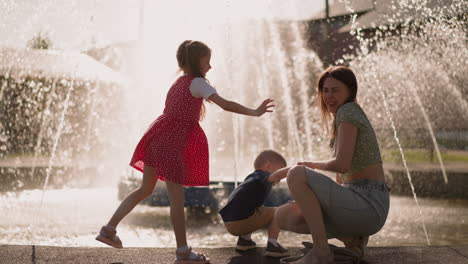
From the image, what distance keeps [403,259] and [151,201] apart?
419 cm

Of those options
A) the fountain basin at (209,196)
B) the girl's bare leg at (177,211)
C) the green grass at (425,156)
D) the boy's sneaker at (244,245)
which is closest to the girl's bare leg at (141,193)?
the girl's bare leg at (177,211)

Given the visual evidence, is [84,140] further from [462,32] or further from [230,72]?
[462,32]

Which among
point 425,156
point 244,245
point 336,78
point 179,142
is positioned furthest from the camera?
point 425,156

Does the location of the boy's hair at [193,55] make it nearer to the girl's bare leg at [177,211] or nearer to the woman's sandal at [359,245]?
the girl's bare leg at [177,211]

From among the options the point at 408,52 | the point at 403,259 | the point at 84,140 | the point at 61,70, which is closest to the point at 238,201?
the point at 403,259

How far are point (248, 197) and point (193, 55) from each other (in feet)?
2.92

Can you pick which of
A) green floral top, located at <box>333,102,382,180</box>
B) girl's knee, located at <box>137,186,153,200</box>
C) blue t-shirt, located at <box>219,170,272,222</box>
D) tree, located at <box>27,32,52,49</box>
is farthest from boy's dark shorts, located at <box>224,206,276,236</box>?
tree, located at <box>27,32,52,49</box>

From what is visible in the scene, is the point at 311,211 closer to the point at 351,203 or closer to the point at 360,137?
the point at 351,203

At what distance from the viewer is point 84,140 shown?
815 inches

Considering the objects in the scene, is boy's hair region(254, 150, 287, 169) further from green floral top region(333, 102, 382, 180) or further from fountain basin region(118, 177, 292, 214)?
fountain basin region(118, 177, 292, 214)

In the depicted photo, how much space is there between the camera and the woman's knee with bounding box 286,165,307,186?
298cm

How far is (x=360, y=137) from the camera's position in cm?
317

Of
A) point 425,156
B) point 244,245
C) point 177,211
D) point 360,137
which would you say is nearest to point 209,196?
point 244,245

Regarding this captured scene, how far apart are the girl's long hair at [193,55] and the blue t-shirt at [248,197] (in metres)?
0.51
